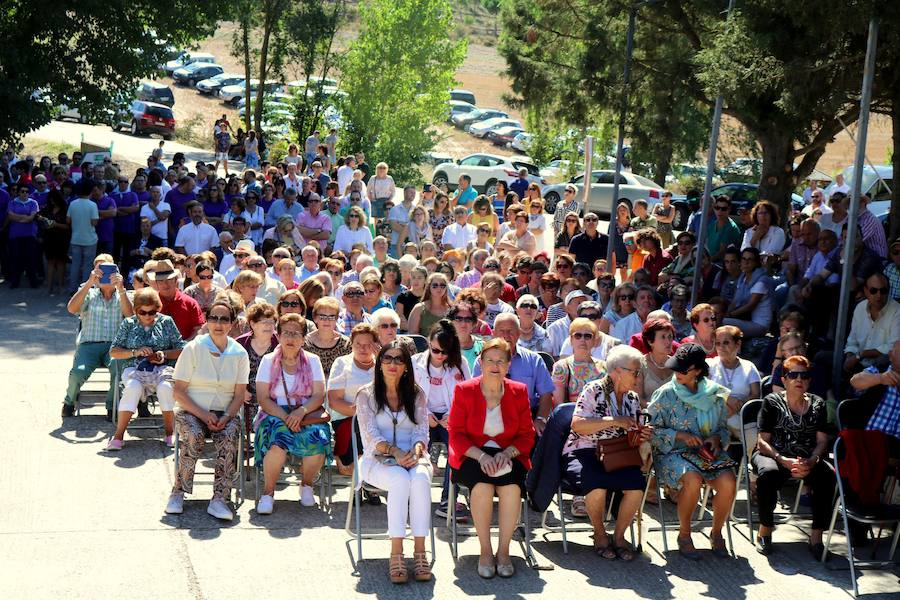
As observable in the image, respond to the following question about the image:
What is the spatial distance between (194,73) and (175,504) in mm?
54029

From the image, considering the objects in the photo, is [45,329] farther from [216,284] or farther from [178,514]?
[178,514]

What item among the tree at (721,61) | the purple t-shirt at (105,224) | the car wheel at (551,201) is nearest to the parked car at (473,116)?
the car wheel at (551,201)

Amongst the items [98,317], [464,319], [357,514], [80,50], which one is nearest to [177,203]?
[80,50]

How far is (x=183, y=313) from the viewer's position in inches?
401

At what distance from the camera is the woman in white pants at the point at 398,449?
707cm

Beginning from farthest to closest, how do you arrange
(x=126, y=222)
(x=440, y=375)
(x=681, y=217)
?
(x=681, y=217) < (x=126, y=222) < (x=440, y=375)

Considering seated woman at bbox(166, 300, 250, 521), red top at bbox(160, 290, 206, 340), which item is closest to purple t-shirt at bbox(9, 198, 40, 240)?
red top at bbox(160, 290, 206, 340)

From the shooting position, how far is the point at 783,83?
36.6 ft

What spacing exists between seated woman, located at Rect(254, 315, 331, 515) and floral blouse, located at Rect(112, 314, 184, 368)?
1562 mm

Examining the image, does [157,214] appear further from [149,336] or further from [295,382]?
[295,382]

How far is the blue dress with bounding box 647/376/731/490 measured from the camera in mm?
7797

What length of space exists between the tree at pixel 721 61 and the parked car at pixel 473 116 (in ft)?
124

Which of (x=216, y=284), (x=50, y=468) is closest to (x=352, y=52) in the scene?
(x=216, y=284)

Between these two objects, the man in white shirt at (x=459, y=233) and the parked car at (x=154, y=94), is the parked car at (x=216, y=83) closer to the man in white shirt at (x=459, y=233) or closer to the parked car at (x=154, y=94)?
the parked car at (x=154, y=94)
